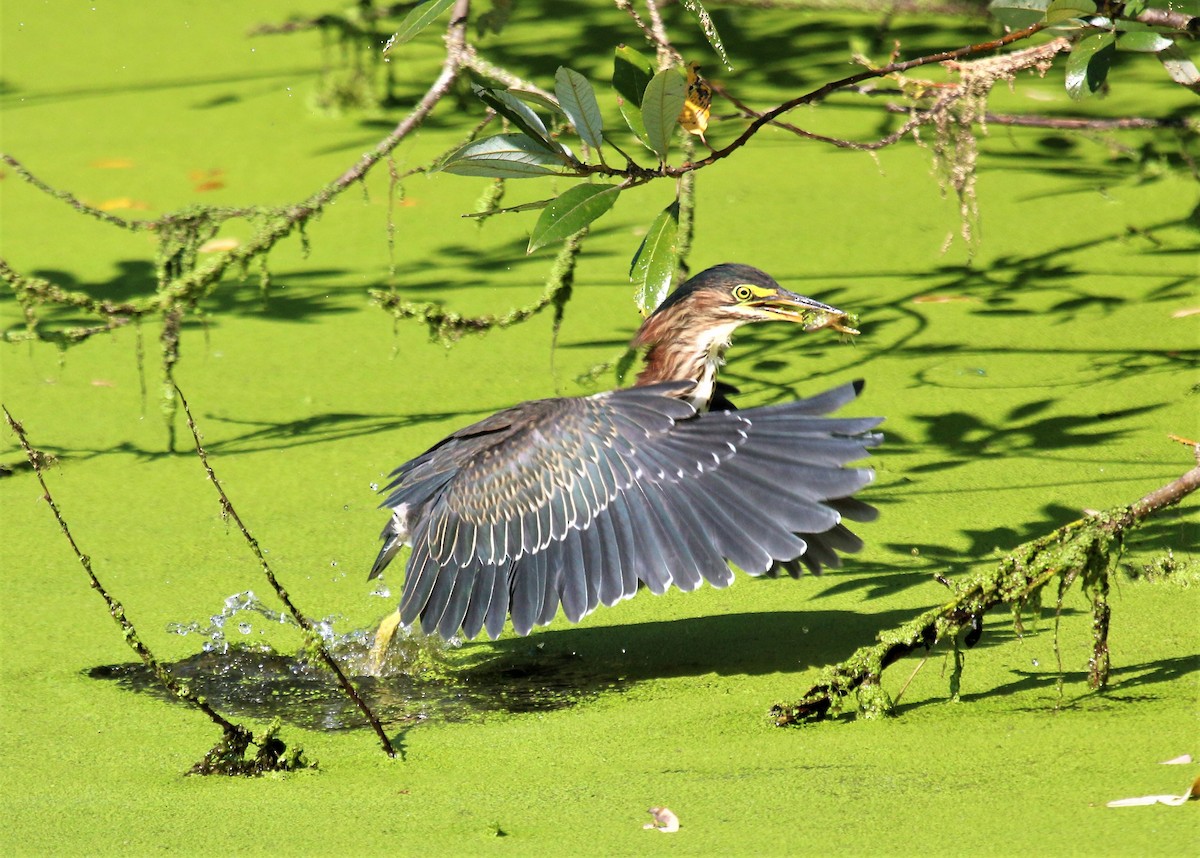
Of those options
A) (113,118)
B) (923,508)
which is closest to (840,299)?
(923,508)

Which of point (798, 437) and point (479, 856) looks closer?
point (479, 856)

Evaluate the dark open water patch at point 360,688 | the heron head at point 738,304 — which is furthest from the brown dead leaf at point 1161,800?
the heron head at point 738,304

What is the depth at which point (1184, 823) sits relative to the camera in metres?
2.05

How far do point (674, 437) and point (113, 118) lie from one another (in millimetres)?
4542

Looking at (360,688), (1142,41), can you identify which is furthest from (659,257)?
(360,688)

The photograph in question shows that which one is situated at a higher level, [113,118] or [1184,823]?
[113,118]

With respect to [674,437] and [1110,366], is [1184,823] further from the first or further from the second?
[1110,366]

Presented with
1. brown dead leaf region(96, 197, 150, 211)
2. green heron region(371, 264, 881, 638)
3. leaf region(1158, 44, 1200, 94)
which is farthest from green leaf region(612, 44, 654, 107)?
brown dead leaf region(96, 197, 150, 211)

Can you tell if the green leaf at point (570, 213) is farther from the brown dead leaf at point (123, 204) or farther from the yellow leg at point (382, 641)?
the brown dead leaf at point (123, 204)

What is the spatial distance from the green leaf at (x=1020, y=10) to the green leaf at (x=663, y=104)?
621 mm

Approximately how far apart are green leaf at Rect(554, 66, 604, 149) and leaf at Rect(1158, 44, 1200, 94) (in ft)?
3.43

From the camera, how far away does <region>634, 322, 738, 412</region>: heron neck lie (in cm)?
300

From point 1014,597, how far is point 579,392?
6.16ft

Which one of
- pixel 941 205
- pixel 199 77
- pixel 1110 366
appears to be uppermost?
pixel 199 77
